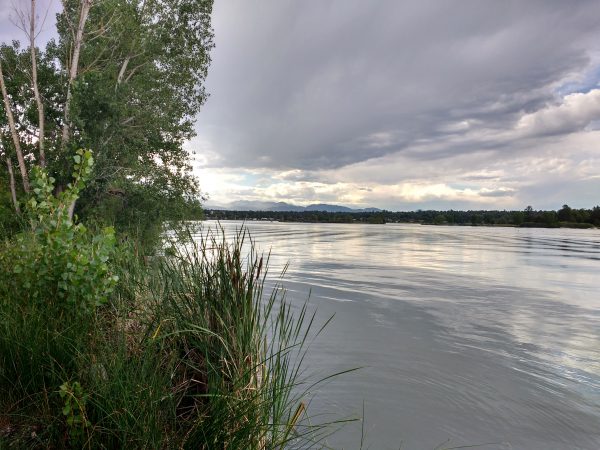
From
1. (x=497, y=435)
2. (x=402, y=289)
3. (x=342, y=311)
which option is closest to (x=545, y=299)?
(x=402, y=289)

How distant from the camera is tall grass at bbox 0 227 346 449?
11.3 ft

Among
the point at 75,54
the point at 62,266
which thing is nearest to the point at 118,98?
the point at 75,54

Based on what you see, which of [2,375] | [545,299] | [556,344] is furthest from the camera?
[545,299]

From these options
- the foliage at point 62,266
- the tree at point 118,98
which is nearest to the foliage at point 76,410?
the foliage at point 62,266

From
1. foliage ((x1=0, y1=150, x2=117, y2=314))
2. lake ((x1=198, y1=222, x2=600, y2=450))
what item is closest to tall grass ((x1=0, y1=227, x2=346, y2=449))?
foliage ((x1=0, y1=150, x2=117, y2=314))

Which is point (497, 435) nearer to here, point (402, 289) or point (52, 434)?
point (52, 434)

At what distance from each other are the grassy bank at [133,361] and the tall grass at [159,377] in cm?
1

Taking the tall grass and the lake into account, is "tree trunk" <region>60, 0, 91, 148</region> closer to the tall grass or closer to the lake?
the lake

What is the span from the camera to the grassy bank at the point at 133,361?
3.48 meters

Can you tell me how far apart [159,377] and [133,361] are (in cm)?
28

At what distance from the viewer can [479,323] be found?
13.1m

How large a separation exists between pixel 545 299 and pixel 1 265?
63.5 ft

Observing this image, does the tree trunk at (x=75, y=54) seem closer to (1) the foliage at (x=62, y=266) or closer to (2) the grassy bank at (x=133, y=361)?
(1) the foliage at (x=62, y=266)

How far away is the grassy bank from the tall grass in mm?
13
